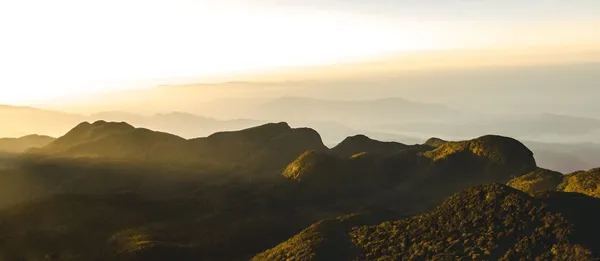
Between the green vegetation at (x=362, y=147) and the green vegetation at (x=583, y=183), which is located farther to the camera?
the green vegetation at (x=362, y=147)

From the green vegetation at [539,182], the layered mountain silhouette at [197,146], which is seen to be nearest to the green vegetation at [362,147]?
the layered mountain silhouette at [197,146]

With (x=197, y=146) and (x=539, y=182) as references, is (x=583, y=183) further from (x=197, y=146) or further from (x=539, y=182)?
(x=197, y=146)

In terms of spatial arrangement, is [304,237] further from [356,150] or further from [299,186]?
[356,150]

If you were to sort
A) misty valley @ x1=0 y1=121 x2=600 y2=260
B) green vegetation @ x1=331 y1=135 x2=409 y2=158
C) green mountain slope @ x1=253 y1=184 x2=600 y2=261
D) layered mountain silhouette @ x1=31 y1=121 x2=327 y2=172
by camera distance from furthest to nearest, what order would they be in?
green vegetation @ x1=331 y1=135 x2=409 y2=158
layered mountain silhouette @ x1=31 y1=121 x2=327 y2=172
misty valley @ x1=0 y1=121 x2=600 y2=260
green mountain slope @ x1=253 y1=184 x2=600 y2=261

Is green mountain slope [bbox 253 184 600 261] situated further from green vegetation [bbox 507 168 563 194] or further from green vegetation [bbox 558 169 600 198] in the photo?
green vegetation [bbox 507 168 563 194]

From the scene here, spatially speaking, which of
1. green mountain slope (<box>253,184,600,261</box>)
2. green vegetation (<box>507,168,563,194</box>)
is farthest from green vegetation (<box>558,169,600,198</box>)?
green mountain slope (<box>253,184,600,261</box>)

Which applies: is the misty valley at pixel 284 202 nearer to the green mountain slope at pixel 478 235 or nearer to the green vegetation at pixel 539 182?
the green mountain slope at pixel 478 235

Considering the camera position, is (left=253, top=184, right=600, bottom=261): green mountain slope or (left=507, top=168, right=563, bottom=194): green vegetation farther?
(left=507, top=168, right=563, bottom=194): green vegetation

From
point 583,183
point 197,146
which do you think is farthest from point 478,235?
point 197,146
